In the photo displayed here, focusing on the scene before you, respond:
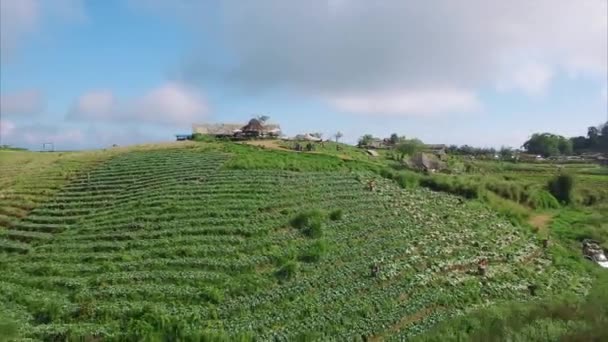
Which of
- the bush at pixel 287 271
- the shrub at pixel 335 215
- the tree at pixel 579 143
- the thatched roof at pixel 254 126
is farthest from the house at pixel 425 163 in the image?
the tree at pixel 579 143

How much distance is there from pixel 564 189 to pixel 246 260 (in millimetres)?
35386

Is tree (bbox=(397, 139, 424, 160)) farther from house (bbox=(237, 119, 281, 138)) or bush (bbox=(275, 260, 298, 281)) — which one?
bush (bbox=(275, 260, 298, 281))

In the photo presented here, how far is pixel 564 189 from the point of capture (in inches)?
1871

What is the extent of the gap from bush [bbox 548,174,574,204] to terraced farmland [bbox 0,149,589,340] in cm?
1672

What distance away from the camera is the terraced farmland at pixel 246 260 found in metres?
17.7

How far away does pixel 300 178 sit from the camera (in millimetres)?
32219

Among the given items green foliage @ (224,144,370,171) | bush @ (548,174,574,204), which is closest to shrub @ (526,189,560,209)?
bush @ (548,174,574,204)

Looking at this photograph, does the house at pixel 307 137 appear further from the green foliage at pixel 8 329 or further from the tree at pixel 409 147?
the green foliage at pixel 8 329

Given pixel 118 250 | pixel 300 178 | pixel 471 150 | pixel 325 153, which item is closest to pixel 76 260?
pixel 118 250

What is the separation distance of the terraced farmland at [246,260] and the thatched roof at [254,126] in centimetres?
1811

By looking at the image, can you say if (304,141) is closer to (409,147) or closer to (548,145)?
(409,147)

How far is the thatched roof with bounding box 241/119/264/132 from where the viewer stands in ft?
167

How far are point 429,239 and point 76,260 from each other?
49.4 ft

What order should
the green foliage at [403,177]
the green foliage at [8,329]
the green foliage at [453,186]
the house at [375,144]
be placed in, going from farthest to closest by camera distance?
the house at [375,144] < the green foliage at [453,186] < the green foliage at [403,177] < the green foliage at [8,329]
